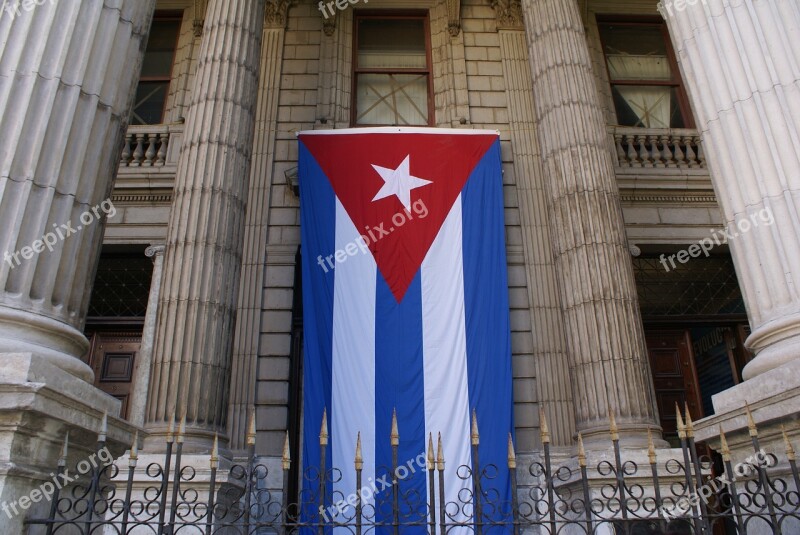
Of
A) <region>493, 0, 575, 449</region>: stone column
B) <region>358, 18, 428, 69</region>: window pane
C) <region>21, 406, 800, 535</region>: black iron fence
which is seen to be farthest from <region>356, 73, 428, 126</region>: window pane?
<region>21, 406, 800, 535</region>: black iron fence

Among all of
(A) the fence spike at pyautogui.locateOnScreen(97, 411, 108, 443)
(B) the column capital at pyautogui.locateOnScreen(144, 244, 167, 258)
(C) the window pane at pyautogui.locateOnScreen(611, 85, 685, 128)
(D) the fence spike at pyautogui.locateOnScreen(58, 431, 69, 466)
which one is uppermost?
(C) the window pane at pyautogui.locateOnScreen(611, 85, 685, 128)

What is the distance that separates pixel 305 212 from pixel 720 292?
8060 millimetres

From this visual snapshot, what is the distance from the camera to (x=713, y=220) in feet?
39.9

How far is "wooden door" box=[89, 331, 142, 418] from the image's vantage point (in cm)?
1130

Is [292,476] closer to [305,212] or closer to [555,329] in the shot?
[305,212]

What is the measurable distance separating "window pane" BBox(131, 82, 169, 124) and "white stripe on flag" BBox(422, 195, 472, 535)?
687 centimetres

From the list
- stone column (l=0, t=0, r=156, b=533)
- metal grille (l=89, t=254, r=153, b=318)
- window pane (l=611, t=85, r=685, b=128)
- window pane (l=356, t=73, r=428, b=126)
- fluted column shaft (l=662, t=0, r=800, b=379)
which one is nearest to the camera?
stone column (l=0, t=0, r=156, b=533)

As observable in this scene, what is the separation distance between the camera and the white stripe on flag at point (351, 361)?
8.56 meters

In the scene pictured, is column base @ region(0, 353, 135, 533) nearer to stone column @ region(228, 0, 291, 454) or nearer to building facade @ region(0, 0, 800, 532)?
building facade @ region(0, 0, 800, 532)

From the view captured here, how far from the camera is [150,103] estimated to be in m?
13.4

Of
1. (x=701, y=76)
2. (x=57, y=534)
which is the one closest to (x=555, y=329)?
(x=701, y=76)

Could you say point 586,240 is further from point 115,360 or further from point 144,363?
point 115,360

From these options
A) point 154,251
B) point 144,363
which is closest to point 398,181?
point 154,251

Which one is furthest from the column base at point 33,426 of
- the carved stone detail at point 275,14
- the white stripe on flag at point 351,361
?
the carved stone detail at point 275,14
